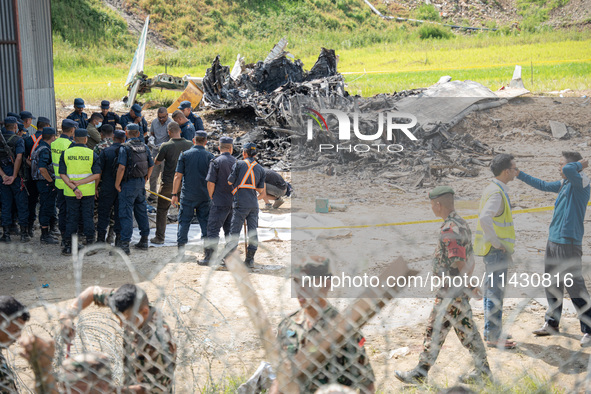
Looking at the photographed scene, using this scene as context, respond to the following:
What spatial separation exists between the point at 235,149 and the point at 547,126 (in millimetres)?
8306

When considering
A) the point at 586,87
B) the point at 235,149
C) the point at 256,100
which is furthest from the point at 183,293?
the point at 586,87

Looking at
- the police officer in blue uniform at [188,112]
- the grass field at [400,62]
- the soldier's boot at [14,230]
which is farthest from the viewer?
the grass field at [400,62]

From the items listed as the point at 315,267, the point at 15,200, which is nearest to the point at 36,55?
the point at 15,200

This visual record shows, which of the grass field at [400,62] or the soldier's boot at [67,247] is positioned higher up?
the grass field at [400,62]

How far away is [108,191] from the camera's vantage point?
8.09 metres

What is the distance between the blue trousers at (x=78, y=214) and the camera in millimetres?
7984

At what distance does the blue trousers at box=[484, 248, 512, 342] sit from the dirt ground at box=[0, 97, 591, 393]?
0.66 feet

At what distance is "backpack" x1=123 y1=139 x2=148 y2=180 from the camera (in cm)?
788

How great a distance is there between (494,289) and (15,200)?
6761 millimetres

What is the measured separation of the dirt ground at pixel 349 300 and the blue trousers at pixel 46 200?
1.30 feet

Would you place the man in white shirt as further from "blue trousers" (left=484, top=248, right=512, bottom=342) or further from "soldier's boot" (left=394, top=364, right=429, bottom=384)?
"soldier's boot" (left=394, top=364, right=429, bottom=384)

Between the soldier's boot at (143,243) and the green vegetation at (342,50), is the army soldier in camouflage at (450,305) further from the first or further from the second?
the green vegetation at (342,50)

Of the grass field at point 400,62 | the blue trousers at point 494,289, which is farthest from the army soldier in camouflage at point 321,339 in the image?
the grass field at point 400,62

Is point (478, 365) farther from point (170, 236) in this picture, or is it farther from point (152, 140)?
point (152, 140)
